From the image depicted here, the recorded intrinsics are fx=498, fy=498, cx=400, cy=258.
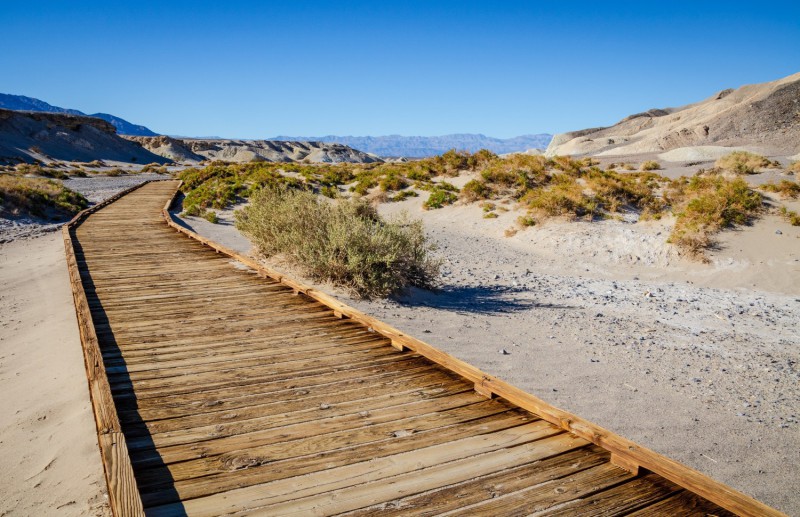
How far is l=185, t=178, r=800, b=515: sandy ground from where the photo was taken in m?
4.34

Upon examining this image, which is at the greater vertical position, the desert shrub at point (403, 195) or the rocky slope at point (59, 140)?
the rocky slope at point (59, 140)

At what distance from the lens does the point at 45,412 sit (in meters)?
4.38

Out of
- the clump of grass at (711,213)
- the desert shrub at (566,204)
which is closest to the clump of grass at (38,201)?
the desert shrub at (566,204)

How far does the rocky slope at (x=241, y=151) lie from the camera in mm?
90625

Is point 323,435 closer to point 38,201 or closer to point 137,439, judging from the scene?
point 137,439

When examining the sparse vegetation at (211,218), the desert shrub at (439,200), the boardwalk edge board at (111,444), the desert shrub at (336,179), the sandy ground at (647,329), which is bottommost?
the sandy ground at (647,329)

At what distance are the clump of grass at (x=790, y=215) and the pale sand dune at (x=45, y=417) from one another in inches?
565

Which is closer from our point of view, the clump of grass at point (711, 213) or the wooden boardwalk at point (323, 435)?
the wooden boardwalk at point (323, 435)

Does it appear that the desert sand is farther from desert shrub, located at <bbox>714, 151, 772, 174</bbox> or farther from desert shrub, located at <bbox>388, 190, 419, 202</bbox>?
→ desert shrub, located at <bbox>714, 151, 772, 174</bbox>

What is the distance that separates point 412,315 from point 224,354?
3.24 metres

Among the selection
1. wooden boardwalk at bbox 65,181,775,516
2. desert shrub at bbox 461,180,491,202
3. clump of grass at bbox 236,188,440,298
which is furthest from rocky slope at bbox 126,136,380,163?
wooden boardwalk at bbox 65,181,775,516

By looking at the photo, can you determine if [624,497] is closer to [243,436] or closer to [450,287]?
[243,436]

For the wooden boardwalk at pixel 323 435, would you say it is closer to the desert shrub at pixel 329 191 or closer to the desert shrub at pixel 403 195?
the desert shrub at pixel 403 195

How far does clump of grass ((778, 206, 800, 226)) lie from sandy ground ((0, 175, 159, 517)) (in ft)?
47.1
